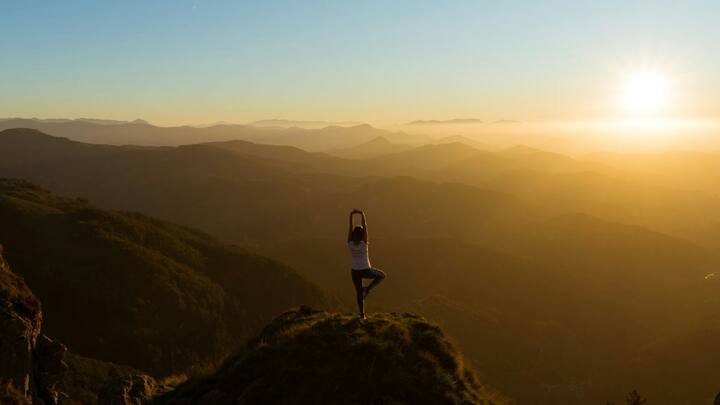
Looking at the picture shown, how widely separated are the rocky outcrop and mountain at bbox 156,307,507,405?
303 inches

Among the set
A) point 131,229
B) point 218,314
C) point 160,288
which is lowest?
point 218,314

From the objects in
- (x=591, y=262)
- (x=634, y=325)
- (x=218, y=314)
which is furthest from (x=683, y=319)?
(x=218, y=314)

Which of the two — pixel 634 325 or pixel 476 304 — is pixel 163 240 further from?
pixel 634 325

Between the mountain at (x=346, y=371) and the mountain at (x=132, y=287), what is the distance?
62.3m

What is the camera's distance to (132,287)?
78.9 meters

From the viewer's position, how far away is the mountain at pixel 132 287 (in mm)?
71750

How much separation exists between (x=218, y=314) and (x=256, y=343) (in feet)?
239

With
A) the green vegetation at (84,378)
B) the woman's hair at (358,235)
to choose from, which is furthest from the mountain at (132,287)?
the woman's hair at (358,235)

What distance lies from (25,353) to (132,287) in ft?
212

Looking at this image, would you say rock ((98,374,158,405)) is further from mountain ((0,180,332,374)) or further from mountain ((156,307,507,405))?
mountain ((0,180,332,374))

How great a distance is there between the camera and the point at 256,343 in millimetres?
16328

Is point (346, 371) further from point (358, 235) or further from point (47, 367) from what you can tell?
point (47, 367)

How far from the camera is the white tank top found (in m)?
15.9

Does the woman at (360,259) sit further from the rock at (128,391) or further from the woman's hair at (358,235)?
→ the rock at (128,391)
